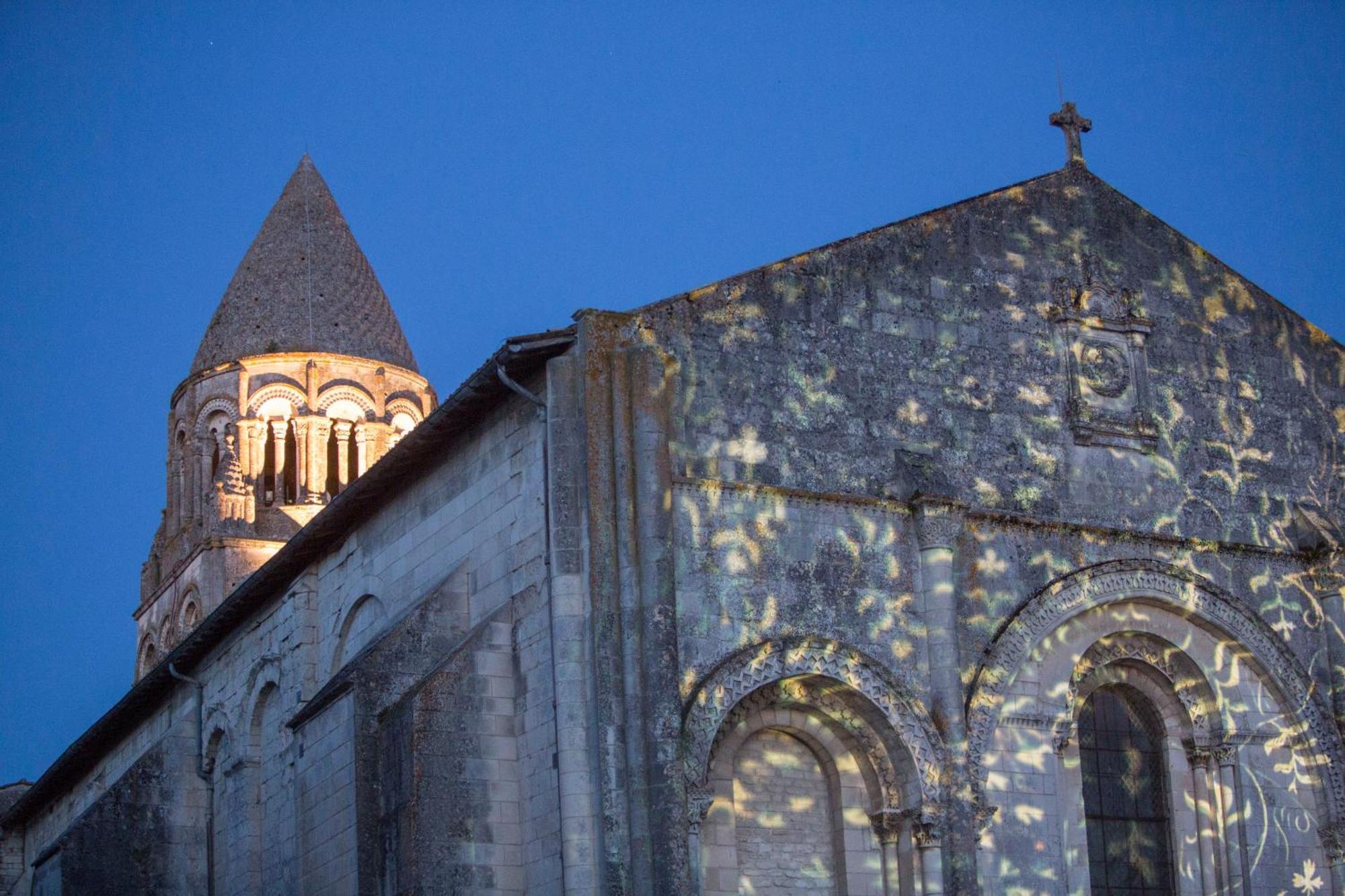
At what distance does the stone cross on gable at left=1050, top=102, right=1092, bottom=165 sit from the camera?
23781mm

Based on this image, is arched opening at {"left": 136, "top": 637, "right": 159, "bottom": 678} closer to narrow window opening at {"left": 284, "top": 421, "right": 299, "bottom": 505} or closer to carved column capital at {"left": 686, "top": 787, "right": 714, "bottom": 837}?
narrow window opening at {"left": 284, "top": 421, "right": 299, "bottom": 505}

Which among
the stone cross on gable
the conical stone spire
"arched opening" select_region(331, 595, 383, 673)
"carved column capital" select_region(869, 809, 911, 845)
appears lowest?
"carved column capital" select_region(869, 809, 911, 845)

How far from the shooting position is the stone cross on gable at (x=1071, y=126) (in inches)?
936

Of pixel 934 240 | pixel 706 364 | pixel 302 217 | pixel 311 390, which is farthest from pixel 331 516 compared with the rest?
pixel 302 217

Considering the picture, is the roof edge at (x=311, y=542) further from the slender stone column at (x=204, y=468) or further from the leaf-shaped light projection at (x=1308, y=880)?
the leaf-shaped light projection at (x=1308, y=880)

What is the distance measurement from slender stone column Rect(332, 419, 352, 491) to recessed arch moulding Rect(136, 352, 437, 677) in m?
0.02

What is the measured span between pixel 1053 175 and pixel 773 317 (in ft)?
15.2

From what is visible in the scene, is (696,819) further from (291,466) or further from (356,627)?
(291,466)

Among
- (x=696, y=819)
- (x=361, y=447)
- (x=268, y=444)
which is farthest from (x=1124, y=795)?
(x=268, y=444)

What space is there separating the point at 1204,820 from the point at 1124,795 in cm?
94

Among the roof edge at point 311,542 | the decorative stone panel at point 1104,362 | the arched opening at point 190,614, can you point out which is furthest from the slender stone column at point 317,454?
the decorative stone panel at point 1104,362

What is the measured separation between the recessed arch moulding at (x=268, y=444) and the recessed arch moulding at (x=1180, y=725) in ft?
69.5

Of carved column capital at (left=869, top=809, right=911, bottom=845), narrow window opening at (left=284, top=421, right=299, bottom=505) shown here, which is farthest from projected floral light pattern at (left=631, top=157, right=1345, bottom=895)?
narrow window opening at (left=284, top=421, right=299, bottom=505)

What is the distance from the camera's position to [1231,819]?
21.7 m
